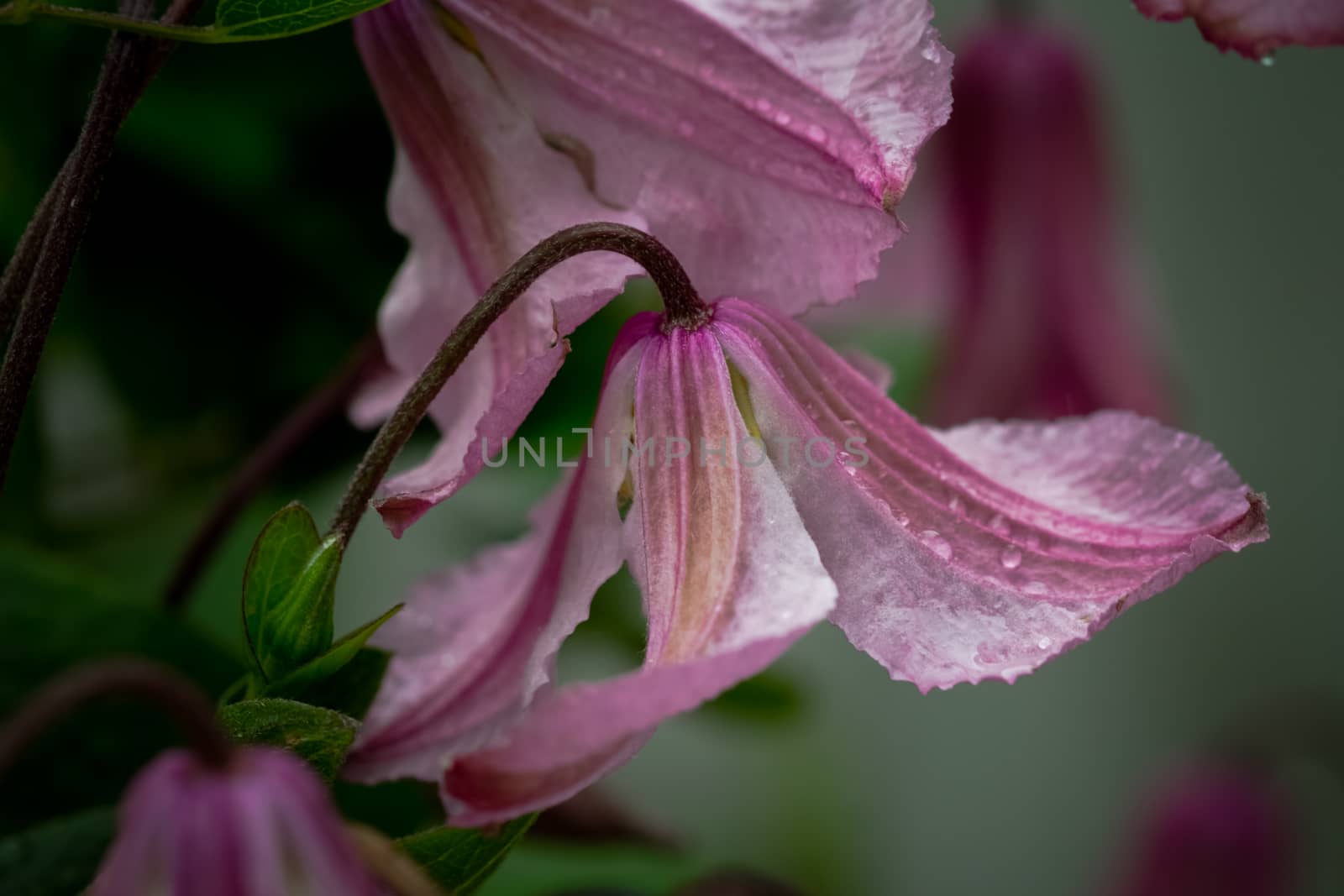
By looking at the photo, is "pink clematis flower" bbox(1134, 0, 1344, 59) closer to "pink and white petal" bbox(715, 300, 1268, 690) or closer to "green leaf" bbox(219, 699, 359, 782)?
"pink and white petal" bbox(715, 300, 1268, 690)

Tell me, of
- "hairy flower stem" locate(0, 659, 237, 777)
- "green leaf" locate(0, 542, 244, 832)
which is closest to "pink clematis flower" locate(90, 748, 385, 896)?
"hairy flower stem" locate(0, 659, 237, 777)

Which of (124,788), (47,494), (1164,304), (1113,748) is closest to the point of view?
(124,788)

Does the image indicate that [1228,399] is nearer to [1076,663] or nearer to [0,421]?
[1076,663]

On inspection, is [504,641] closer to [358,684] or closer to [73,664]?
[358,684]

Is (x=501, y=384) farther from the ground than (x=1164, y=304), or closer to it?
farther from the ground

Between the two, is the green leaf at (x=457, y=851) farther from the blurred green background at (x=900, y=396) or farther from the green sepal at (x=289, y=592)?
the blurred green background at (x=900, y=396)

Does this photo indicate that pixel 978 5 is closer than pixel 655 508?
No

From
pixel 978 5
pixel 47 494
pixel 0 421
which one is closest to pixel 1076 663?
pixel 978 5
